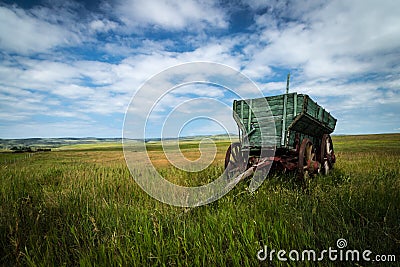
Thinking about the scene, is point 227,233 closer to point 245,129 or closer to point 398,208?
point 398,208

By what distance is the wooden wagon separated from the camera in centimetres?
521

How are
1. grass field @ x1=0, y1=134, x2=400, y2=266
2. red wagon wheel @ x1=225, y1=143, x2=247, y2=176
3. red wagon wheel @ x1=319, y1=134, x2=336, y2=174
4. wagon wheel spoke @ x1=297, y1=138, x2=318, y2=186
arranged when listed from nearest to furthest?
grass field @ x1=0, y1=134, x2=400, y2=266
wagon wheel spoke @ x1=297, y1=138, x2=318, y2=186
red wagon wheel @ x1=225, y1=143, x2=247, y2=176
red wagon wheel @ x1=319, y1=134, x2=336, y2=174

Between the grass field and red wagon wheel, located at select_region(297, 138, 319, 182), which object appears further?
red wagon wheel, located at select_region(297, 138, 319, 182)

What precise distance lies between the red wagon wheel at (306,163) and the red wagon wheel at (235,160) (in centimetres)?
157

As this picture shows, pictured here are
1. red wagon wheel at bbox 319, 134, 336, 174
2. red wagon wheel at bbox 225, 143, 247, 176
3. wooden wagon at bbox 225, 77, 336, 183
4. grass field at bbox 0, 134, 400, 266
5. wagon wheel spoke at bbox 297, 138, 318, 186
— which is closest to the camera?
grass field at bbox 0, 134, 400, 266

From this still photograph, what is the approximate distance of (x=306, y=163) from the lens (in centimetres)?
555

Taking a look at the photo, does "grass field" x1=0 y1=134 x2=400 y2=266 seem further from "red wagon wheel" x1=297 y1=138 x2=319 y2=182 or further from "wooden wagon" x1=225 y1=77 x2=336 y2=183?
"wooden wagon" x1=225 y1=77 x2=336 y2=183

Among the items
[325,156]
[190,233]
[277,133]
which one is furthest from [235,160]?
[190,233]

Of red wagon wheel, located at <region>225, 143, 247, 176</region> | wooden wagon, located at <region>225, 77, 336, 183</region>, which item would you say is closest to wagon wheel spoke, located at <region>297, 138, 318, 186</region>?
wooden wagon, located at <region>225, 77, 336, 183</region>

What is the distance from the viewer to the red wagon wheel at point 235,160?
617cm

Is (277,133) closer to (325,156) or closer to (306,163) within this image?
(306,163)

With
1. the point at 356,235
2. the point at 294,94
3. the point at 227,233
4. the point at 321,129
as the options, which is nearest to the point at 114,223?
the point at 227,233

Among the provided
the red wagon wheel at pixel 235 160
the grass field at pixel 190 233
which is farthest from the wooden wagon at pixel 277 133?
the grass field at pixel 190 233

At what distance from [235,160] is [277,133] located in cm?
154
